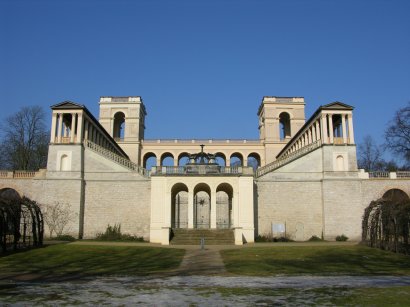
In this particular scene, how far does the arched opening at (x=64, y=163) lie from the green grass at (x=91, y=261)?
1278 cm

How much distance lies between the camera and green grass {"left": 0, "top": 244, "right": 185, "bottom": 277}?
60.8 ft

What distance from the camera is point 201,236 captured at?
33.8m

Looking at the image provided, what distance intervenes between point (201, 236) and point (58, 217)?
14.0 m

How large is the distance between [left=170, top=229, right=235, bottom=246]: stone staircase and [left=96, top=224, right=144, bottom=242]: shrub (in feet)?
15.0

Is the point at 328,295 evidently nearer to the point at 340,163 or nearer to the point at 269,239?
the point at 269,239

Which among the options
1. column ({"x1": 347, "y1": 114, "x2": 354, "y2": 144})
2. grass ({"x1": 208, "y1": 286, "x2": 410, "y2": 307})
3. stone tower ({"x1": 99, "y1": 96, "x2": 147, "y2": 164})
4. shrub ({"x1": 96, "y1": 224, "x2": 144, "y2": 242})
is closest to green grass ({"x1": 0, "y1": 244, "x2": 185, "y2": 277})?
grass ({"x1": 208, "y1": 286, "x2": 410, "y2": 307})

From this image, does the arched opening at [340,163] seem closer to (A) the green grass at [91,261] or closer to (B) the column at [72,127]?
(A) the green grass at [91,261]

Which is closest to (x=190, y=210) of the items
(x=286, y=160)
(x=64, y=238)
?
(x=286, y=160)

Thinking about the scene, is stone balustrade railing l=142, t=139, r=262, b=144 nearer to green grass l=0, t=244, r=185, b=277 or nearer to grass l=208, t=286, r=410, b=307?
green grass l=0, t=244, r=185, b=277

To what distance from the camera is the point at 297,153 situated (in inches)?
1677

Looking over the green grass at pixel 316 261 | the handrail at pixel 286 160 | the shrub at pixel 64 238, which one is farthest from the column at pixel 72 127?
the green grass at pixel 316 261

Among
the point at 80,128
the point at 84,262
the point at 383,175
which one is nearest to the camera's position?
the point at 84,262

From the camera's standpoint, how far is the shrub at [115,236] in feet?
121

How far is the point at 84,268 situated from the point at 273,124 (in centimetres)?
5034
